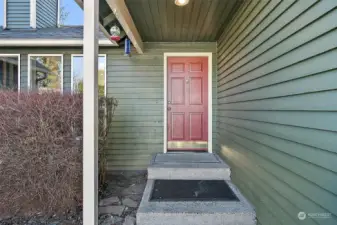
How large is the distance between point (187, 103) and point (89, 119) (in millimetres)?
2866

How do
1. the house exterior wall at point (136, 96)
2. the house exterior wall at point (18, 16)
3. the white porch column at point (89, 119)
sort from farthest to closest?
the house exterior wall at point (18, 16), the house exterior wall at point (136, 96), the white porch column at point (89, 119)

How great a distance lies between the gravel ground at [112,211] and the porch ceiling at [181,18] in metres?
2.62

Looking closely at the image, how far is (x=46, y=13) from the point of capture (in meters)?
6.12

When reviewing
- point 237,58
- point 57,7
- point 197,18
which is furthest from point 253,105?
point 57,7

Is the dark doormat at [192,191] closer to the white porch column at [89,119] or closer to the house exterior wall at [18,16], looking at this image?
the white porch column at [89,119]

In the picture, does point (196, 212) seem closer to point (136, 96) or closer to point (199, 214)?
point (199, 214)

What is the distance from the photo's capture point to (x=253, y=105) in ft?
8.50

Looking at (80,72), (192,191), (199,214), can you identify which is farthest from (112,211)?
(80,72)

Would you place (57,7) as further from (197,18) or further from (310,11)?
(310,11)

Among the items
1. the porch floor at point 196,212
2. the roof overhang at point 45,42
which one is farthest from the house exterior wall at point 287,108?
the roof overhang at point 45,42

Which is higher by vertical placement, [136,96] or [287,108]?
[136,96]

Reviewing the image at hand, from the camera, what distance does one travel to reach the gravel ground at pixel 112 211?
9.22ft

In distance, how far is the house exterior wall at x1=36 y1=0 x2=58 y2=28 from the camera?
5871 millimetres

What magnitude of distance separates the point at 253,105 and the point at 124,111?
9.33ft
